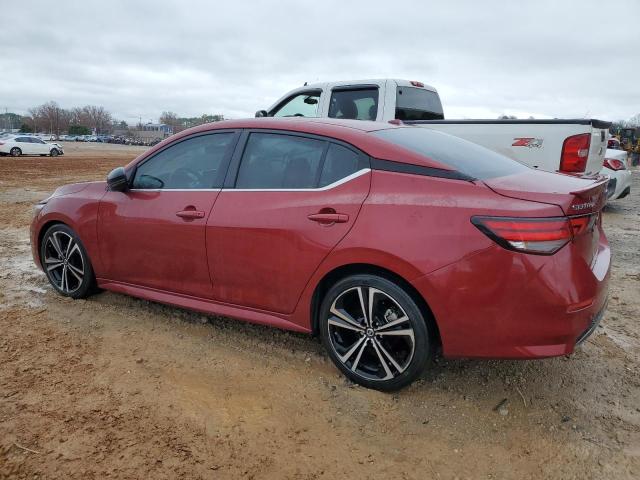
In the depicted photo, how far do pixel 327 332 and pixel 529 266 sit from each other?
124 cm

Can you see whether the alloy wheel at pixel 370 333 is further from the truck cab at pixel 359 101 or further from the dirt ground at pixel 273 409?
the truck cab at pixel 359 101

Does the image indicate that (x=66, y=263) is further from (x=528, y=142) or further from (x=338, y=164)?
(x=528, y=142)

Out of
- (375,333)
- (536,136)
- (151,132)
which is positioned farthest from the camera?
(151,132)

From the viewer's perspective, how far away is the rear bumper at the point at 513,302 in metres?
2.43

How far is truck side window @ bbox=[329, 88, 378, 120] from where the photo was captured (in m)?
7.06

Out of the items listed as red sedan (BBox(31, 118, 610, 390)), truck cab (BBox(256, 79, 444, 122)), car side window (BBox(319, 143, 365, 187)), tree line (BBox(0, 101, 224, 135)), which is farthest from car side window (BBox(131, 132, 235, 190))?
tree line (BBox(0, 101, 224, 135))

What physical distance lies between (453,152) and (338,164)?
71cm

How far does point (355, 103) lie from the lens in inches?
281

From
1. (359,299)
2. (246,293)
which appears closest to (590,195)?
(359,299)

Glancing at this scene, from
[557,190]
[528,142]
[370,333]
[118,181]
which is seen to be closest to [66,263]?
[118,181]

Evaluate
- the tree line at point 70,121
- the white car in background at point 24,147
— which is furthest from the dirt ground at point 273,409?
the tree line at point 70,121

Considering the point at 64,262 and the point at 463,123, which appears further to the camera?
the point at 463,123

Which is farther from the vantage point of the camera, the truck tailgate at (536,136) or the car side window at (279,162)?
the truck tailgate at (536,136)

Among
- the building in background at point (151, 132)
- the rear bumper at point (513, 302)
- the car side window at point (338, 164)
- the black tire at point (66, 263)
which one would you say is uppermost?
the building in background at point (151, 132)
